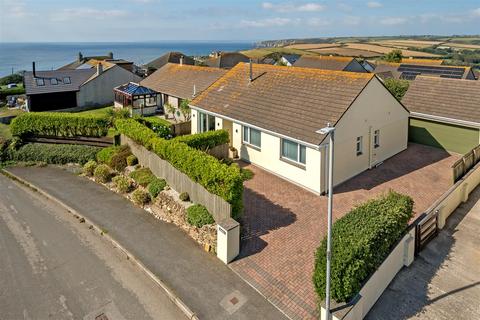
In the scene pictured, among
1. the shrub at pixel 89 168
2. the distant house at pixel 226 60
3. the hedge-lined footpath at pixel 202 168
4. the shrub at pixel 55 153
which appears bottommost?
the shrub at pixel 89 168

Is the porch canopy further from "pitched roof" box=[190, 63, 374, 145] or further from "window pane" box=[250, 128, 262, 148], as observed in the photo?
"window pane" box=[250, 128, 262, 148]

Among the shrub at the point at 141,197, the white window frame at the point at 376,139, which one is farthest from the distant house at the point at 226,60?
the shrub at the point at 141,197

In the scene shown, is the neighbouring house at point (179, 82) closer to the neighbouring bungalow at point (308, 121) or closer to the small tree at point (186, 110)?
the small tree at point (186, 110)

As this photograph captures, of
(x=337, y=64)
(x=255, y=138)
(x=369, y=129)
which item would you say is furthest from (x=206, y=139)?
(x=337, y=64)

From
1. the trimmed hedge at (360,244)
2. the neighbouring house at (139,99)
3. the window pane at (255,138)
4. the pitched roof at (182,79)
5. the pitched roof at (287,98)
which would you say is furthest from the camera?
the neighbouring house at (139,99)

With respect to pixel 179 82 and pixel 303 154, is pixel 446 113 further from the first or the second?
pixel 179 82
